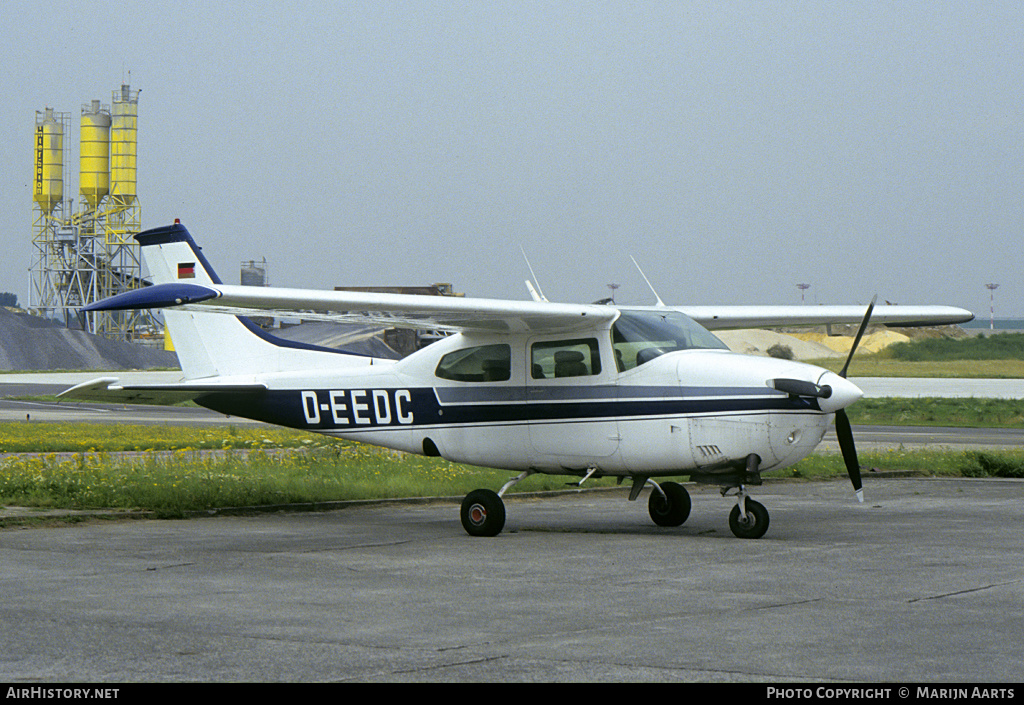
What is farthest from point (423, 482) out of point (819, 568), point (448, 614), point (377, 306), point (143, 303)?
point (448, 614)

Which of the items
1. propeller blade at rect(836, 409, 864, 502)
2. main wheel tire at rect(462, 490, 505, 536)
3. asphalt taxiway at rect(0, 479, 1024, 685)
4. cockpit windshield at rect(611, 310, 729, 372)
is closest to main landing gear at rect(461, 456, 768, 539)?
main wheel tire at rect(462, 490, 505, 536)

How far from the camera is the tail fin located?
1554 centimetres

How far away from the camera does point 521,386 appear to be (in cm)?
1344

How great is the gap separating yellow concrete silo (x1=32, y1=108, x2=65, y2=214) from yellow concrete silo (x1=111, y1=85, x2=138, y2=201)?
5.38 m

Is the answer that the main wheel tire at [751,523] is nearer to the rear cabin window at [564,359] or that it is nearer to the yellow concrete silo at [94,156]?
the rear cabin window at [564,359]

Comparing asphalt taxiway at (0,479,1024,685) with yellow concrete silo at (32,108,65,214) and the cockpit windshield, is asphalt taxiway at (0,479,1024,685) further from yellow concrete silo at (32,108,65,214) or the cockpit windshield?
yellow concrete silo at (32,108,65,214)

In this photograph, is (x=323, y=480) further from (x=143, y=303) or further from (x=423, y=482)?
(x=143, y=303)

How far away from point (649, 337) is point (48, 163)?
81843 millimetres

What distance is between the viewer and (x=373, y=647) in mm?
6691

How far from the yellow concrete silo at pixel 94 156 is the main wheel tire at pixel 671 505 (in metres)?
76.4

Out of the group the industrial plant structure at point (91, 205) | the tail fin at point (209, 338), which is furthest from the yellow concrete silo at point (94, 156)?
the tail fin at point (209, 338)

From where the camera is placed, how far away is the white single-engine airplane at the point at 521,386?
11766 millimetres
